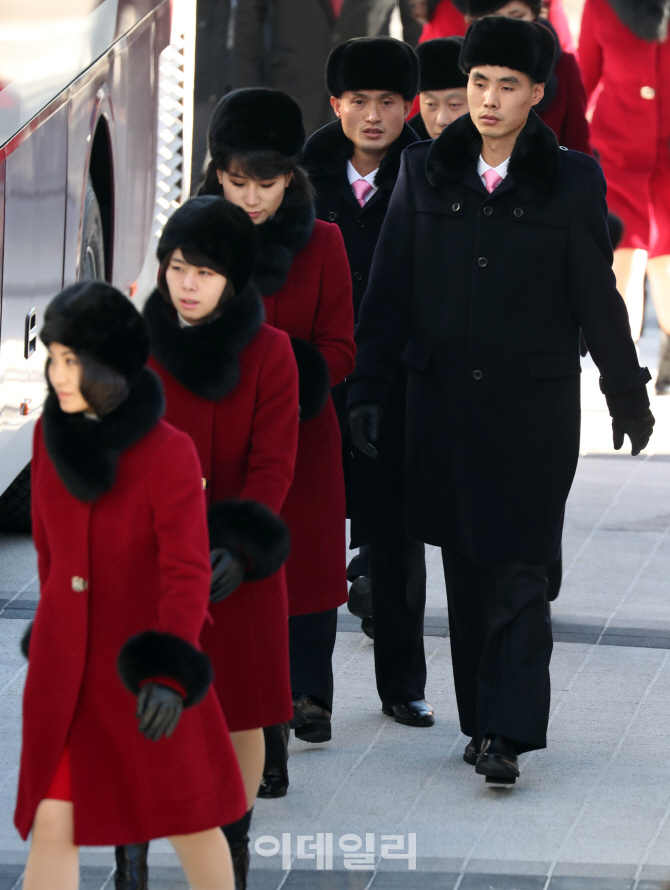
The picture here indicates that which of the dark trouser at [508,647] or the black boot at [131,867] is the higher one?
the dark trouser at [508,647]

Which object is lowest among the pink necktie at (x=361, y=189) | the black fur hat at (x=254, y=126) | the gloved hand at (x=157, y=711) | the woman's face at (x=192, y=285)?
the gloved hand at (x=157, y=711)

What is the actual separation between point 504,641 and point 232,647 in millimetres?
1073

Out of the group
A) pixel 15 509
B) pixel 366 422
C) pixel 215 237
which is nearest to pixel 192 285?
pixel 215 237

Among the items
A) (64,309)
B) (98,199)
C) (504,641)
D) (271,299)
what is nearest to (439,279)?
(271,299)

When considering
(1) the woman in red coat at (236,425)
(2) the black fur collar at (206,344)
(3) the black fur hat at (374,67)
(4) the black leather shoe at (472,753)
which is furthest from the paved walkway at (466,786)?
(3) the black fur hat at (374,67)

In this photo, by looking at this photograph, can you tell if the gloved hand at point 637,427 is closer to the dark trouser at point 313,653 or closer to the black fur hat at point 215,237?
the dark trouser at point 313,653

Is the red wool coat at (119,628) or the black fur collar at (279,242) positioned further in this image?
the black fur collar at (279,242)

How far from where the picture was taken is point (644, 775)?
4.52 m

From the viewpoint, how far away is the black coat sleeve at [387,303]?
14.9ft

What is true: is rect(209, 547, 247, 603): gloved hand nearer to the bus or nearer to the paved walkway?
the paved walkway

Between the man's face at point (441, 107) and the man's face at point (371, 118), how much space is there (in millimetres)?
565

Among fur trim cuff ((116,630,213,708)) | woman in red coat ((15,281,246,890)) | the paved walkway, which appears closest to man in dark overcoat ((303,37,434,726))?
the paved walkway

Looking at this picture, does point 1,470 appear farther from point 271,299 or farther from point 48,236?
point 271,299

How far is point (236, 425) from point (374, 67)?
1.76 metres
